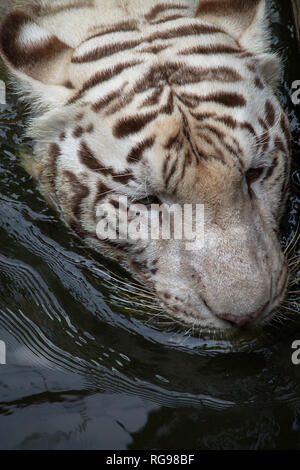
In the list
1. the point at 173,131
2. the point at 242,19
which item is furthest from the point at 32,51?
the point at 242,19

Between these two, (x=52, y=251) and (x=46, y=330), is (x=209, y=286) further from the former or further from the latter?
(x=52, y=251)

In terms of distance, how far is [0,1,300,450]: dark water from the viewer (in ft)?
10.5

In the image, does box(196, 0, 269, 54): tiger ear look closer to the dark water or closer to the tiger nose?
the dark water

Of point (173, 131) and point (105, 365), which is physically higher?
point (173, 131)

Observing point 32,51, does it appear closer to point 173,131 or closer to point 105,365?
point 173,131

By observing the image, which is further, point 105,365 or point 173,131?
point 105,365

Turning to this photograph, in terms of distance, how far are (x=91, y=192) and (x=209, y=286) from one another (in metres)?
0.90

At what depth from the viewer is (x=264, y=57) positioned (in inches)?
146

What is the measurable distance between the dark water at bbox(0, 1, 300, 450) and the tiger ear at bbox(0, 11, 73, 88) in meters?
0.78

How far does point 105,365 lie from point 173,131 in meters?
1.29

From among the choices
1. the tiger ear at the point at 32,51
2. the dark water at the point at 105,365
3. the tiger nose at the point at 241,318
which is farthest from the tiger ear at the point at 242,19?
the tiger nose at the point at 241,318

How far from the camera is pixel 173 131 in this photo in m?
3.33

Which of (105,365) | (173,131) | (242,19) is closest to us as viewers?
(173,131)
